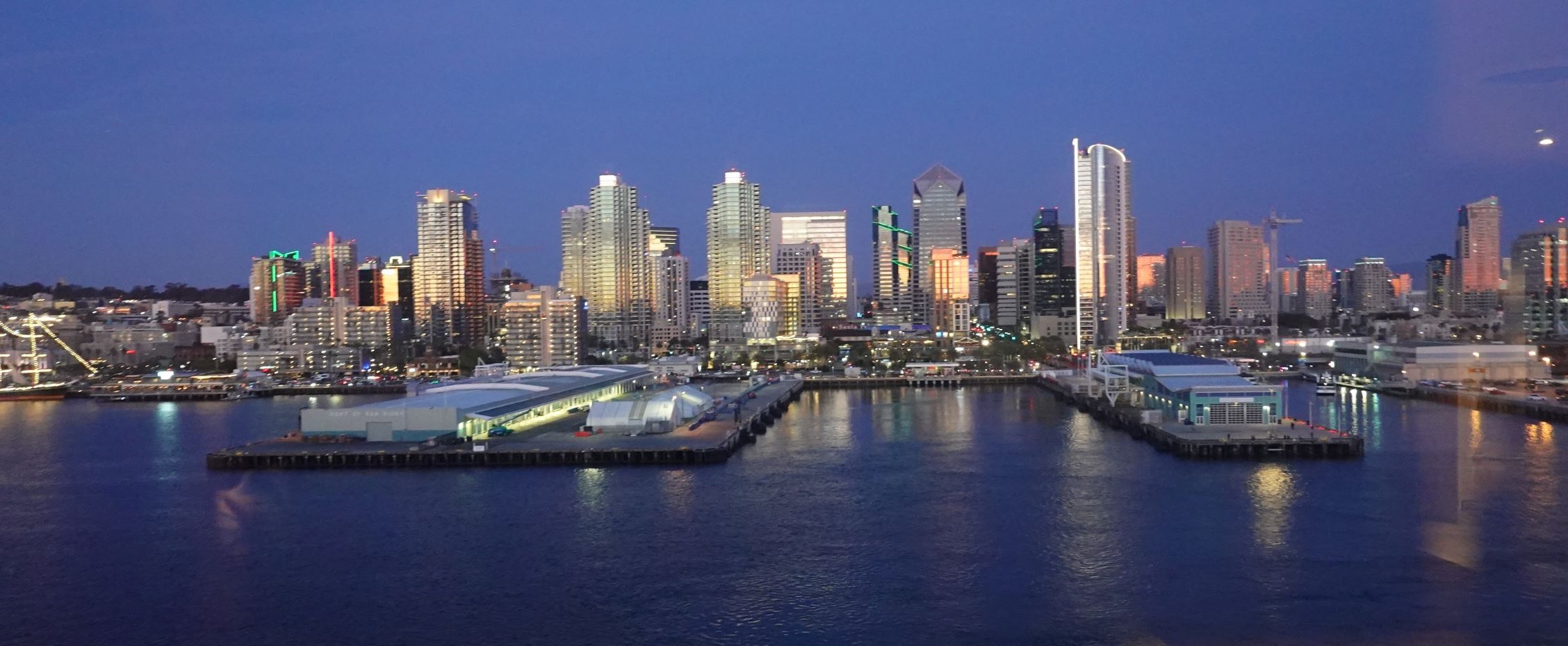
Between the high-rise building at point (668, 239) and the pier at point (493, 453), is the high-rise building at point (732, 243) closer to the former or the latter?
the high-rise building at point (668, 239)

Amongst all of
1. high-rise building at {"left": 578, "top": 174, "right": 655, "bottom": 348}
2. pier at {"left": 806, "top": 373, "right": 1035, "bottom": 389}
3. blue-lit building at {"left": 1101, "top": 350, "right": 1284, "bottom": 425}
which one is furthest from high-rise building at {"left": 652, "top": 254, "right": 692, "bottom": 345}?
blue-lit building at {"left": 1101, "top": 350, "right": 1284, "bottom": 425}

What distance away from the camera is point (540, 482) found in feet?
40.5

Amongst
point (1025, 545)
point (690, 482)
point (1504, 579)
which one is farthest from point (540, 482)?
point (1504, 579)

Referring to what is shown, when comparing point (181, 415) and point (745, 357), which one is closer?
point (181, 415)

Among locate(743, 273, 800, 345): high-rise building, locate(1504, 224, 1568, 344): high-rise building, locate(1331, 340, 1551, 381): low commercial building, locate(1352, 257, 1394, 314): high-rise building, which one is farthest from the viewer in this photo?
locate(1352, 257, 1394, 314): high-rise building

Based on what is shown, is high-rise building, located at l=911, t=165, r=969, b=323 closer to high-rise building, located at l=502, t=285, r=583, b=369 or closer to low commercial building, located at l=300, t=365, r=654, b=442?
high-rise building, located at l=502, t=285, r=583, b=369

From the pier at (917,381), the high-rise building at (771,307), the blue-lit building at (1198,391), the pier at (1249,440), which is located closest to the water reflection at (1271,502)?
the pier at (1249,440)

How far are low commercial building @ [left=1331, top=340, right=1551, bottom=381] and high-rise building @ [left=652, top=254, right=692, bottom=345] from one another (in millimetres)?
32726

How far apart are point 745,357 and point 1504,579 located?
3041 centimetres

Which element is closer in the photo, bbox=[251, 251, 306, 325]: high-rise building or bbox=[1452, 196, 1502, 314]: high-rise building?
bbox=[1452, 196, 1502, 314]: high-rise building

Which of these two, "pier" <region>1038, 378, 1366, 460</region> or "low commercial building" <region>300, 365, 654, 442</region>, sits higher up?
"low commercial building" <region>300, 365, 654, 442</region>

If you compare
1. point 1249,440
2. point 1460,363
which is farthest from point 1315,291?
point 1249,440

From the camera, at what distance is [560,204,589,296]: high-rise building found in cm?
5334

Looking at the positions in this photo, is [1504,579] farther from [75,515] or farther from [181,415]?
[181,415]
